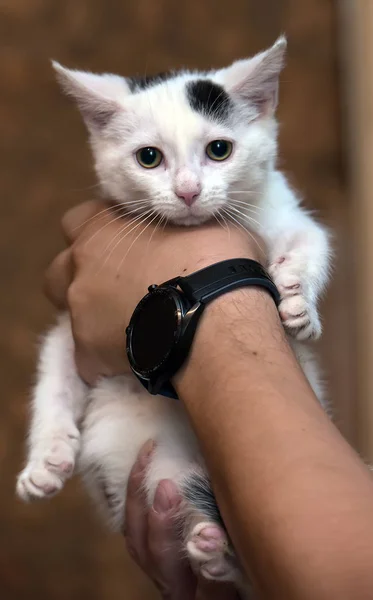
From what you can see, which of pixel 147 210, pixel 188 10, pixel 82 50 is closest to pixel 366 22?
pixel 188 10

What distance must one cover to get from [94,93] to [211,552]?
837mm

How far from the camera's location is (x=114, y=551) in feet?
6.19

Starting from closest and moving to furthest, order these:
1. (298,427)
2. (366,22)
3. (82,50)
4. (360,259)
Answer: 1. (298,427)
2. (366,22)
3. (360,259)
4. (82,50)

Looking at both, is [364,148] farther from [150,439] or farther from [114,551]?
[114,551]

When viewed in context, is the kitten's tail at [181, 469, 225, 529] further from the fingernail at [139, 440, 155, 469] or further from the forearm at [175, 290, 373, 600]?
the forearm at [175, 290, 373, 600]

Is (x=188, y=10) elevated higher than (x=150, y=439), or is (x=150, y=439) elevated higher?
(x=188, y=10)

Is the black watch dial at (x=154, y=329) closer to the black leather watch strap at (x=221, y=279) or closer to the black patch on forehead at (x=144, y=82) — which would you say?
the black leather watch strap at (x=221, y=279)

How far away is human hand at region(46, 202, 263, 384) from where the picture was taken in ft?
2.97

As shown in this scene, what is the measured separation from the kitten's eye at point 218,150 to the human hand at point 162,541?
55cm

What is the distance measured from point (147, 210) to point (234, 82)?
308mm

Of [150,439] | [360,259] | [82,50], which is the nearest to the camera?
[150,439]

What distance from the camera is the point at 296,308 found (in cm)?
86

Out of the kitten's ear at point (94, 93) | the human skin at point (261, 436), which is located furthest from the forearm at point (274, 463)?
the kitten's ear at point (94, 93)

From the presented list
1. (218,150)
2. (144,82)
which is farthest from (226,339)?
(144,82)
